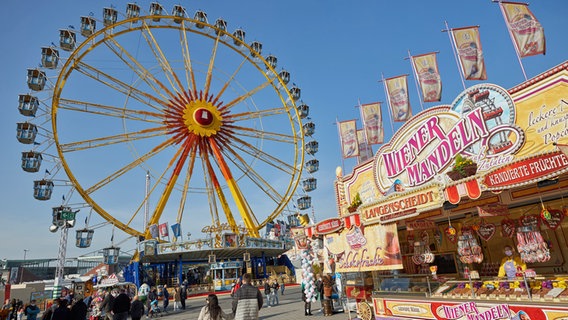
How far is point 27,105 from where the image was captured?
21.2 m

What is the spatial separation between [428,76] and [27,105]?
23.5 m

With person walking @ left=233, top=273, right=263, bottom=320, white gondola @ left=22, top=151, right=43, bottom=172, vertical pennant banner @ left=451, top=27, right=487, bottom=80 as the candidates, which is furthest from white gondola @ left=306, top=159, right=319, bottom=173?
person walking @ left=233, top=273, right=263, bottom=320

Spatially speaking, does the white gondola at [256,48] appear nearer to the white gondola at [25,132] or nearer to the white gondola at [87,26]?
the white gondola at [87,26]

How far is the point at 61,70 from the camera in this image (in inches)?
893

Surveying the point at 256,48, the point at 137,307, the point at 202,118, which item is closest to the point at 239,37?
the point at 256,48

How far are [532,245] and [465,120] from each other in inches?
128

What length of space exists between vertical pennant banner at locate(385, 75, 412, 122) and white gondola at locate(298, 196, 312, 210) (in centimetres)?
2165

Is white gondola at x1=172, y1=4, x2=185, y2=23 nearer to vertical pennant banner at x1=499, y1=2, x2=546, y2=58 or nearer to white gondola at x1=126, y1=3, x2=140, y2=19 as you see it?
white gondola at x1=126, y1=3, x2=140, y2=19

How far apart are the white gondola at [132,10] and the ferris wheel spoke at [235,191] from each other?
11213mm

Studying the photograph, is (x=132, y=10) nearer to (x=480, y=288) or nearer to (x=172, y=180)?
(x=172, y=180)

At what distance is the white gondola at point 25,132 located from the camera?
21469 mm

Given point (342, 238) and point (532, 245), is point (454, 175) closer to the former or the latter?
point (532, 245)

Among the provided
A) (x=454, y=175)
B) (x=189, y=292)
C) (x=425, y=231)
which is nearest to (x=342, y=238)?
(x=425, y=231)

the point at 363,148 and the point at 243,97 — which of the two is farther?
the point at 243,97
